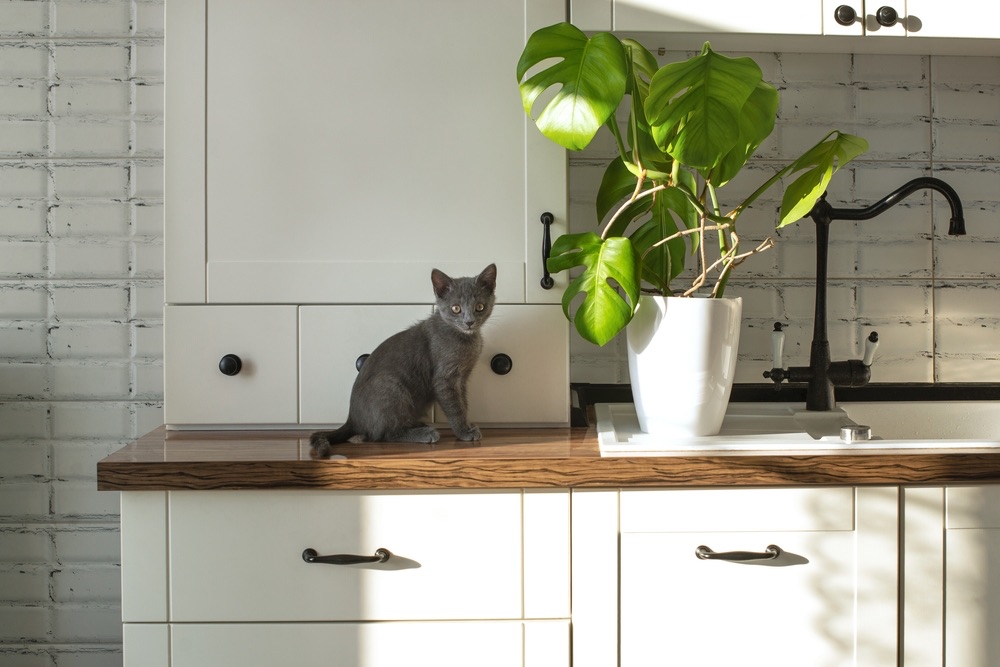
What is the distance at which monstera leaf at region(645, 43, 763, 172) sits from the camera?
1218 mm

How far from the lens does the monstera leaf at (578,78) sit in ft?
4.21

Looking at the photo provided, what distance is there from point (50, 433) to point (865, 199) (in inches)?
73.3

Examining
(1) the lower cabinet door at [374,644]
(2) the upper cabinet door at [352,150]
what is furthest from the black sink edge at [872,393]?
(1) the lower cabinet door at [374,644]

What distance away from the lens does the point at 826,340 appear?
167 centimetres

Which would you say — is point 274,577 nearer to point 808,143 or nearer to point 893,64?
point 808,143

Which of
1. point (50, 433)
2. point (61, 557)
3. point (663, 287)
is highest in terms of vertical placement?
point (663, 287)

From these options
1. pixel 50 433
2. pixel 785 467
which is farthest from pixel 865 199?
pixel 50 433

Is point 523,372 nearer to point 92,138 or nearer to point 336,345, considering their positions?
point 336,345

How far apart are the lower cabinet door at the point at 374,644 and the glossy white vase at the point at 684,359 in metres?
0.38

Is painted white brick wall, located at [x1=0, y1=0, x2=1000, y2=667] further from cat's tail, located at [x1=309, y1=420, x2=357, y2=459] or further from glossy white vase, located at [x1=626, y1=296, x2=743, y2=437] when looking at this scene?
cat's tail, located at [x1=309, y1=420, x2=357, y2=459]

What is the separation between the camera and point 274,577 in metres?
1.28

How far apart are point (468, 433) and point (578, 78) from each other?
23.7 inches

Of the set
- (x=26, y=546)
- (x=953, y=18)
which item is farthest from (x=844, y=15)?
(x=26, y=546)

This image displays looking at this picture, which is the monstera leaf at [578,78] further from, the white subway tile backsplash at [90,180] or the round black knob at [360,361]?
the white subway tile backsplash at [90,180]
